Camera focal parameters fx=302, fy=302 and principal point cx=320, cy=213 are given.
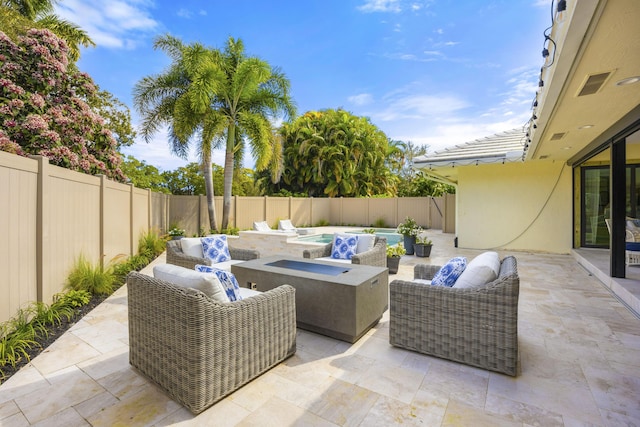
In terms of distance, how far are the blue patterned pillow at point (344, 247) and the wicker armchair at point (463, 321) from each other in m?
2.47

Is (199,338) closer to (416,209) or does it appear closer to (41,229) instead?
(41,229)

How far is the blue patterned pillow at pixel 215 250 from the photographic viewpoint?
16.4 ft

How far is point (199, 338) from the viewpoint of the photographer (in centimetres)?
201

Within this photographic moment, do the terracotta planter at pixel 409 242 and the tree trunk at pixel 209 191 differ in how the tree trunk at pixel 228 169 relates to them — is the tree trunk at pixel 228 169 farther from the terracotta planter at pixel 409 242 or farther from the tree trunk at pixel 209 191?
the terracotta planter at pixel 409 242

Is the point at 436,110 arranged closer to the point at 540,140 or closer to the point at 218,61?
the point at 540,140

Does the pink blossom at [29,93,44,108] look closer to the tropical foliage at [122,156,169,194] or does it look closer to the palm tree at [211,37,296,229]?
the palm tree at [211,37,296,229]

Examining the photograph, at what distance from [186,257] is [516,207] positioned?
29.0 feet

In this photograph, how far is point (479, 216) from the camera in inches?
363

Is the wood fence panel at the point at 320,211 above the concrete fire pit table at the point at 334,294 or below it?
above

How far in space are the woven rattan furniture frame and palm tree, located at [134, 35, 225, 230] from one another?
6.44m

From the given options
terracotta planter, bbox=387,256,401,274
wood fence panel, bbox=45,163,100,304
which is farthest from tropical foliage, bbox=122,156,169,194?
terracotta planter, bbox=387,256,401,274

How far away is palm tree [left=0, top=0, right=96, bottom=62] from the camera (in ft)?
27.8

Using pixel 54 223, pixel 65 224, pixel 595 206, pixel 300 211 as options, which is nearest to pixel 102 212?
pixel 65 224

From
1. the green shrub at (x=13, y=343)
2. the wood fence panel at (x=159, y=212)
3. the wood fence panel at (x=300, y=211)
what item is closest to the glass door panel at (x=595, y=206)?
the green shrub at (x=13, y=343)
